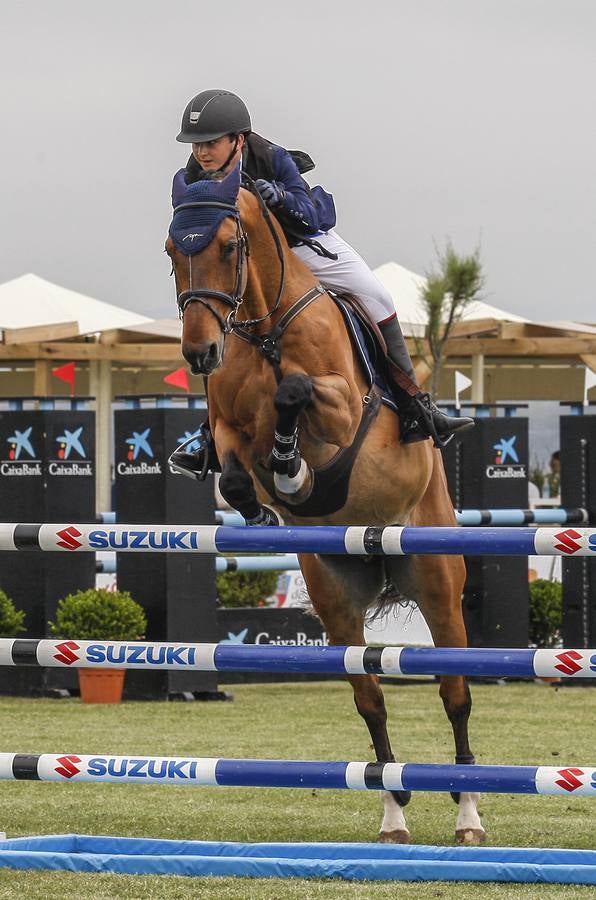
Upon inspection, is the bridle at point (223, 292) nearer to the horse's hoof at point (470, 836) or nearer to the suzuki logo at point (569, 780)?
the suzuki logo at point (569, 780)

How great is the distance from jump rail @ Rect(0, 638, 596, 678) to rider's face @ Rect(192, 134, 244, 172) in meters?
1.58

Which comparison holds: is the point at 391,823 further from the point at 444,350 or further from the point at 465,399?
the point at 465,399

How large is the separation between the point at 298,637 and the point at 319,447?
6.04 m

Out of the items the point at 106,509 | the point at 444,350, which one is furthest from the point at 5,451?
the point at 444,350

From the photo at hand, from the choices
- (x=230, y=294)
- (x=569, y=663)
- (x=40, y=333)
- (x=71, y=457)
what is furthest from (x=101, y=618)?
(x=40, y=333)

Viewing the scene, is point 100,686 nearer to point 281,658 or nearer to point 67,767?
point 67,767

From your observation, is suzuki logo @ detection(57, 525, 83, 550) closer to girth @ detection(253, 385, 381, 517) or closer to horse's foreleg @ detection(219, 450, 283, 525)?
horse's foreleg @ detection(219, 450, 283, 525)

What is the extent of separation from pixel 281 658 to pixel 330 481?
105 cm

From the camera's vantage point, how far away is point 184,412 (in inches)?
398

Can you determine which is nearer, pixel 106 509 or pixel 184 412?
pixel 184 412

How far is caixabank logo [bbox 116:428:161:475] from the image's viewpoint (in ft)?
32.5

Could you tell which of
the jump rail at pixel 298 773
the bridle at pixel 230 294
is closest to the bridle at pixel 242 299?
the bridle at pixel 230 294

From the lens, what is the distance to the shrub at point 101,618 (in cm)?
969

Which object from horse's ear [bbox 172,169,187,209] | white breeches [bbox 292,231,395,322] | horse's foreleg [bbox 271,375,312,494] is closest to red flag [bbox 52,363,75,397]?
white breeches [bbox 292,231,395,322]
